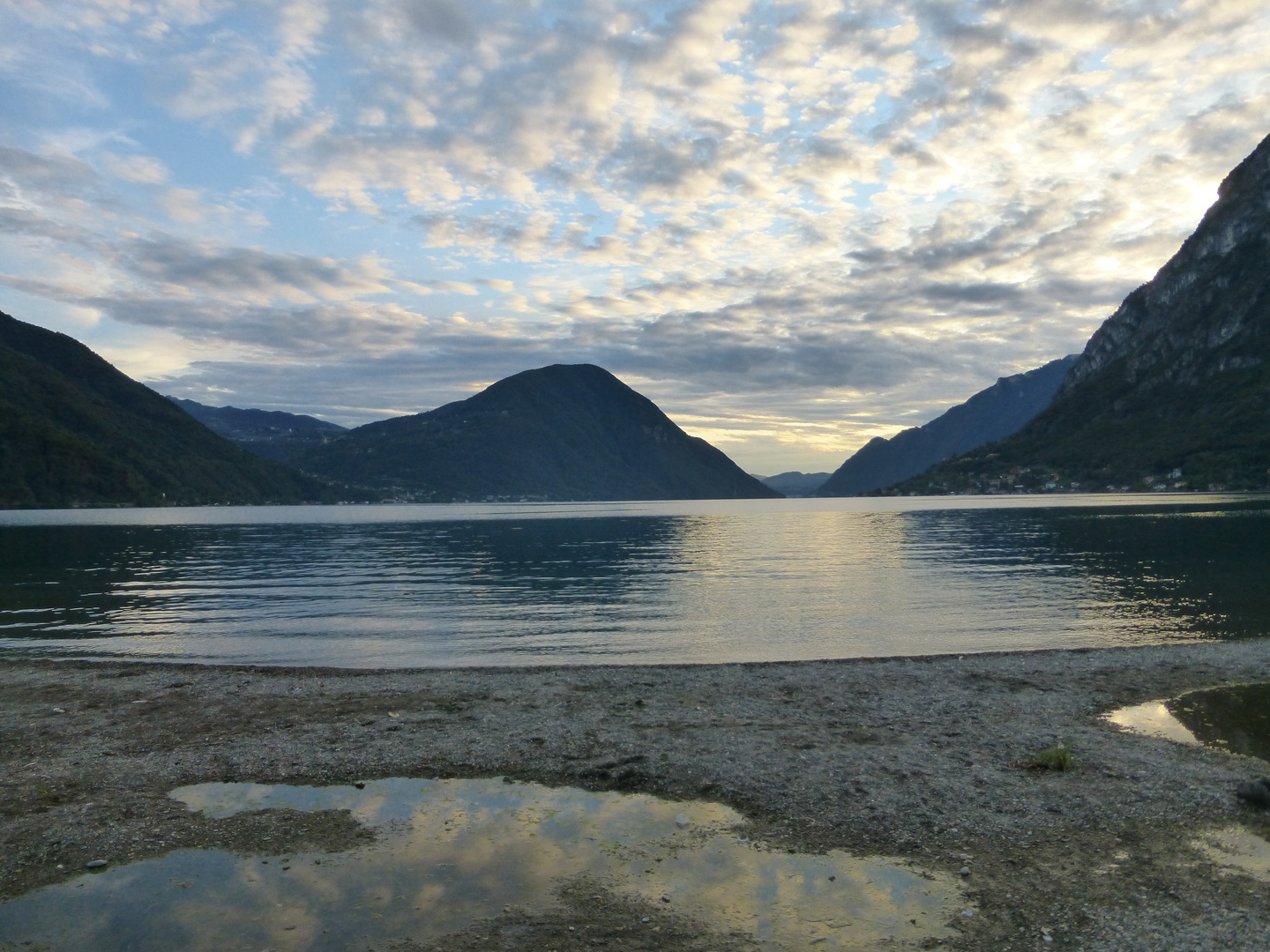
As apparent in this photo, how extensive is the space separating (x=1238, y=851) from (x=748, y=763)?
9093 mm

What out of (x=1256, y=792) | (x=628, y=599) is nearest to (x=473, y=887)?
(x=1256, y=792)

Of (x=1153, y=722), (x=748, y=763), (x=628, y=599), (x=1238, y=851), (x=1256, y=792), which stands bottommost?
(x=628, y=599)

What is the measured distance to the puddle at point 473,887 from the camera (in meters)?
10.8

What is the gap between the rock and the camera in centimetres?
1496

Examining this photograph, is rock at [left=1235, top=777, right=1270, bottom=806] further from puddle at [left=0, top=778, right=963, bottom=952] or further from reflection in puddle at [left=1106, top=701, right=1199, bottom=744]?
puddle at [left=0, top=778, right=963, bottom=952]

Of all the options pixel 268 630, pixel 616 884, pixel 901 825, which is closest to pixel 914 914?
pixel 901 825

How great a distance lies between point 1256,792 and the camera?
1509cm

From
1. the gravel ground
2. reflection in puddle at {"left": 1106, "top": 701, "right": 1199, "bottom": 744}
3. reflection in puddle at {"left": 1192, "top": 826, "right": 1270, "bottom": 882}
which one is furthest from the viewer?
reflection in puddle at {"left": 1106, "top": 701, "right": 1199, "bottom": 744}

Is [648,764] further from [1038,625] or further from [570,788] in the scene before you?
[1038,625]

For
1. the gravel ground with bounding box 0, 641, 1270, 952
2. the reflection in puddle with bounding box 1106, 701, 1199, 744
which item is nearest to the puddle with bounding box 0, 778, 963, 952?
the gravel ground with bounding box 0, 641, 1270, 952

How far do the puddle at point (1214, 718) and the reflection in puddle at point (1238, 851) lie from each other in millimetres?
6399

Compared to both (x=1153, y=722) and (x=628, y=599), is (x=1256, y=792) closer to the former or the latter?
(x=1153, y=722)

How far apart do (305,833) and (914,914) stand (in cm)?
1066

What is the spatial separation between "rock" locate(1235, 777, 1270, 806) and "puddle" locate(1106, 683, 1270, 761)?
14.1ft
